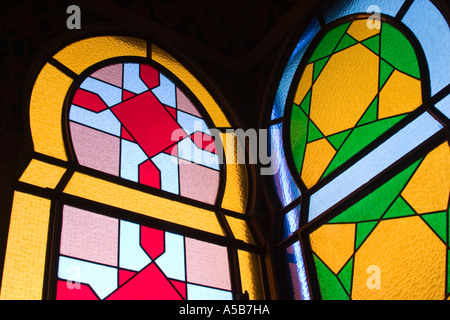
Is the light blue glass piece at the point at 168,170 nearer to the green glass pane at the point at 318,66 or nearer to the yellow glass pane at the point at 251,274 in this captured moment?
the yellow glass pane at the point at 251,274

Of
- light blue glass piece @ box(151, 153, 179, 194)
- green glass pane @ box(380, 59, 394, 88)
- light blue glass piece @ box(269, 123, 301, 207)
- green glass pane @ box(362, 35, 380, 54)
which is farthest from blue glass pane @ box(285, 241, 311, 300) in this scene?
green glass pane @ box(362, 35, 380, 54)

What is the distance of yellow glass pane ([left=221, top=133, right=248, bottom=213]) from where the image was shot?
3199 millimetres

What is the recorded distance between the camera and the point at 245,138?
357 centimetres

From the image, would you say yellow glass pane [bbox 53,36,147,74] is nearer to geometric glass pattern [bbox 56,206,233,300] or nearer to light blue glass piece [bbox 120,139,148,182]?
light blue glass piece [bbox 120,139,148,182]

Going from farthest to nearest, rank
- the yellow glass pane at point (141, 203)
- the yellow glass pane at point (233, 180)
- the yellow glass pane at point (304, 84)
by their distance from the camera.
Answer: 1. the yellow glass pane at point (304, 84)
2. the yellow glass pane at point (233, 180)
3. the yellow glass pane at point (141, 203)

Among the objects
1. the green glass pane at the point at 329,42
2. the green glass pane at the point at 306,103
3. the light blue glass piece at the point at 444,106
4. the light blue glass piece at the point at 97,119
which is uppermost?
the green glass pane at the point at 329,42

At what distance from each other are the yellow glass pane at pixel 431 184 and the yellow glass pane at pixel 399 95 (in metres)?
0.30

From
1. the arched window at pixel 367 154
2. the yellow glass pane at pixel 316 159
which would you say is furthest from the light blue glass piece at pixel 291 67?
the yellow glass pane at pixel 316 159

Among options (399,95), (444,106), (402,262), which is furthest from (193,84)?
(402,262)

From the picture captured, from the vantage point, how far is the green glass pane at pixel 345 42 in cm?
317

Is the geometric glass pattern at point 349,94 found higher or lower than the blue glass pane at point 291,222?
higher

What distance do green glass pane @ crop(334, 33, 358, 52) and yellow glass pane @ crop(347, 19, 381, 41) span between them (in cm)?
2
